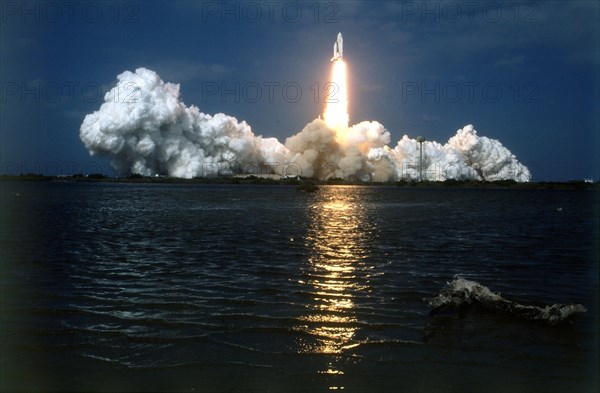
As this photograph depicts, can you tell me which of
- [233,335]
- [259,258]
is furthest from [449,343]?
[259,258]

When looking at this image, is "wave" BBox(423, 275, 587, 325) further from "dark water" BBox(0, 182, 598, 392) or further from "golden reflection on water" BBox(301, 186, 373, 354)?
"golden reflection on water" BBox(301, 186, 373, 354)

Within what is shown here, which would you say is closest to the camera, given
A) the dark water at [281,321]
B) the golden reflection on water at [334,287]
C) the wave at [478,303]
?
the dark water at [281,321]

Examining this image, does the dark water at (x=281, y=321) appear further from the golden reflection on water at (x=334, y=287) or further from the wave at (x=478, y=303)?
the wave at (x=478, y=303)

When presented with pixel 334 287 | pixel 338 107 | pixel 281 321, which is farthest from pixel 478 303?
pixel 338 107

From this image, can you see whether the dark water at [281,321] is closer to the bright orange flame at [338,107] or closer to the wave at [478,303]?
the wave at [478,303]

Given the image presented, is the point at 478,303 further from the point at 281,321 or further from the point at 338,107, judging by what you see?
the point at 338,107

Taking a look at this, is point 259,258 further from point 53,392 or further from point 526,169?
point 526,169

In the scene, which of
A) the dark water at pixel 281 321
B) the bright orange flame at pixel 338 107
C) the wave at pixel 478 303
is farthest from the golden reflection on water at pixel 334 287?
the bright orange flame at pixel 338 107

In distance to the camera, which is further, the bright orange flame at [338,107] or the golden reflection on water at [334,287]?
the bright orange flame at [338,107]

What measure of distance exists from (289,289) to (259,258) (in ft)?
16.6

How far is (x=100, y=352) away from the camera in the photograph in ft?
26.8

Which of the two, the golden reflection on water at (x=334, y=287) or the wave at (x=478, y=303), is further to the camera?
the wave at (x=478, y=303)

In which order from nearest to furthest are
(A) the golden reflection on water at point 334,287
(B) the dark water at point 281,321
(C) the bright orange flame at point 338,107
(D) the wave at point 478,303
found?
(B) the dark water at point 281,321
(A) the golden reflection on water at point 334,287
(D) the wave at point 478,303
(C) the bright orange flame at point 338,107

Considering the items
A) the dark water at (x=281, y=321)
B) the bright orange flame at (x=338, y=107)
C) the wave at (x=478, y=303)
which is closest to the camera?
the dark water at (x=281, y=321)
